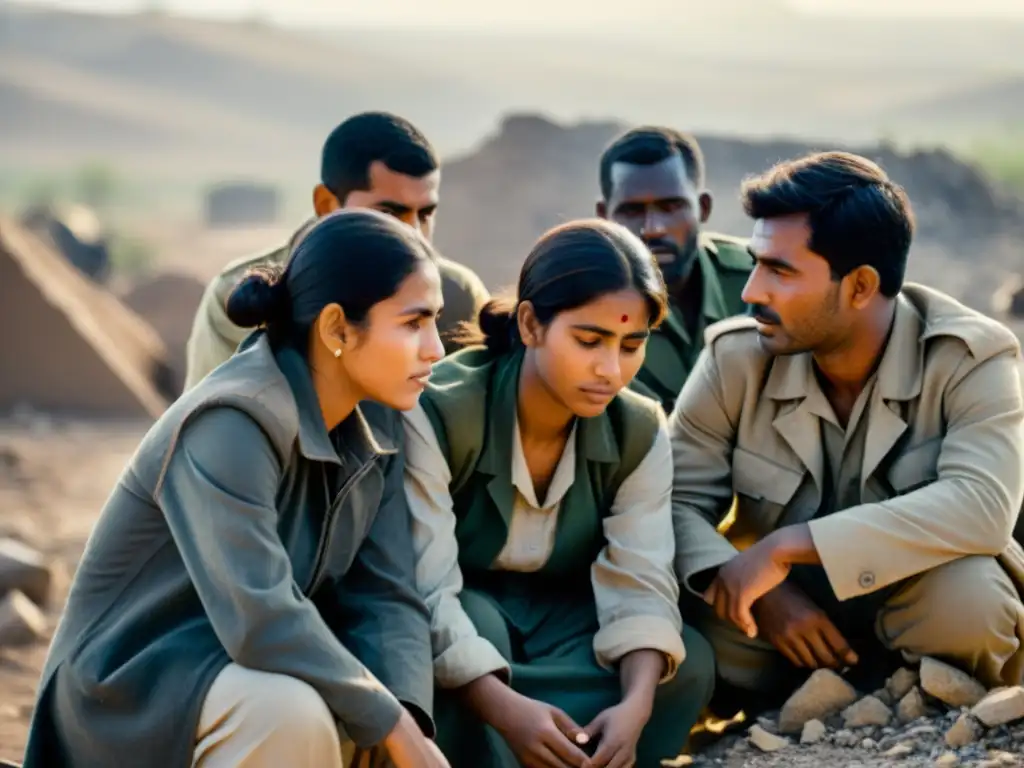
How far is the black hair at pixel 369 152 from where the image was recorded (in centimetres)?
552

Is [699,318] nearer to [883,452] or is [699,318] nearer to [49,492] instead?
[883,452]

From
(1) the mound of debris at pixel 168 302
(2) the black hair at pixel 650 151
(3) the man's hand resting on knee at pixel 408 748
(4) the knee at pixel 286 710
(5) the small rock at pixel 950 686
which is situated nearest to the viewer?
(4) the knee at pixel 286 710

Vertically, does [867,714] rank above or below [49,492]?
above

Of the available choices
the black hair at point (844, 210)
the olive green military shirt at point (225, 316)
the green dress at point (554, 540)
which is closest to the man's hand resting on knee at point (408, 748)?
the green dress at point (554, 540)

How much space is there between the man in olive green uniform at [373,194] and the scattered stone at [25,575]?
1.25m

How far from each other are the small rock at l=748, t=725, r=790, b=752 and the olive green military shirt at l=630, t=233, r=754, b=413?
1330 millimetres

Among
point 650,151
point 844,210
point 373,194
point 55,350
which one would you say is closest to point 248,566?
point 844,210

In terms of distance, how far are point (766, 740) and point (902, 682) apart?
369 millimetres

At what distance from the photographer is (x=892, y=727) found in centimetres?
397

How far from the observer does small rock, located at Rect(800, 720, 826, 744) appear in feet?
13.1

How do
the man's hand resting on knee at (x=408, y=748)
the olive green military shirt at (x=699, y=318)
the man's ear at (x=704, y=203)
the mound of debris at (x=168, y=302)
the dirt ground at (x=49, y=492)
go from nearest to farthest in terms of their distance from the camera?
the man's hand resting on knee at (x=408, y=748) < the olive green military shirt at (x=699, y=318) < the dirt ground at (x=49, y=492) < the man's ear at (x=704, y=203) < the mound of debris at (x=168, y=302)

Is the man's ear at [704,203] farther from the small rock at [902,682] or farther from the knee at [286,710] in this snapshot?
the knee at [286,710]

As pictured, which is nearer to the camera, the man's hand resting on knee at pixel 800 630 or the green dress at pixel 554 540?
the green dress at pixel 554 540

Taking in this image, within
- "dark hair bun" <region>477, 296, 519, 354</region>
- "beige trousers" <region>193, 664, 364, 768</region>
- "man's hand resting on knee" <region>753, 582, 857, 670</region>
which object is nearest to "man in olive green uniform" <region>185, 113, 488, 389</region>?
"dark hair bun" <region>477, 296, 519, 354</region>
